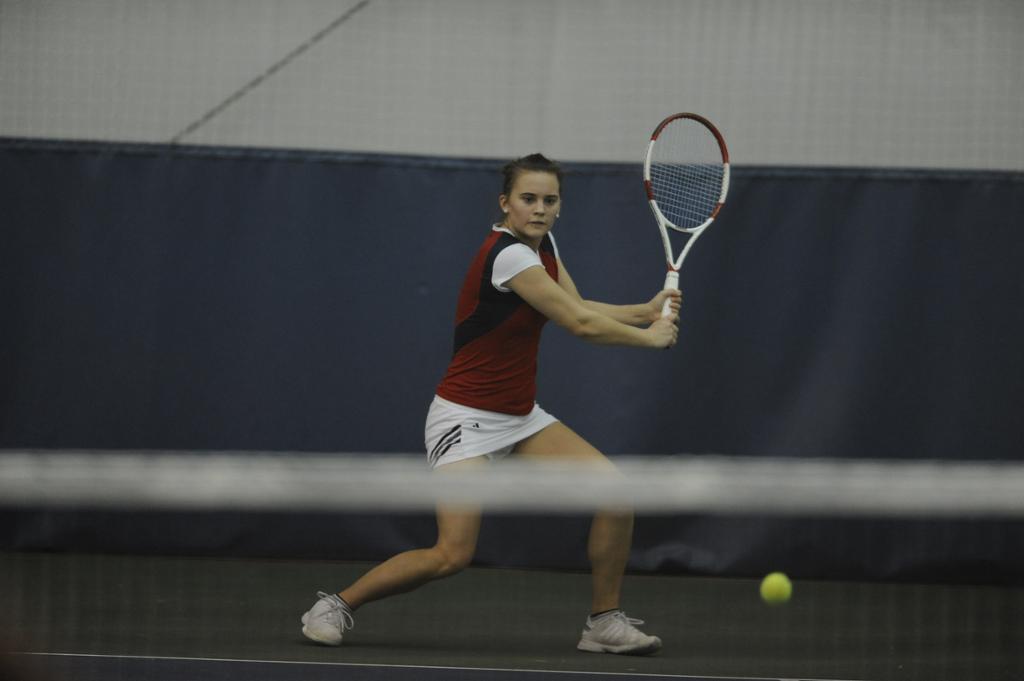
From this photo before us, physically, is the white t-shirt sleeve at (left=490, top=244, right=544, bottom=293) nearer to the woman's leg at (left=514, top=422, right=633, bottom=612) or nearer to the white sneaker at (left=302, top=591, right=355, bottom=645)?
the woman's leg at (left=514, top=422, right=633, bottom=612)

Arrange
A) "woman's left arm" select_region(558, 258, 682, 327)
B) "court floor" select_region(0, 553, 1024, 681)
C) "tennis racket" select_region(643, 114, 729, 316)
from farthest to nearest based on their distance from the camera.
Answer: "tennis racket" select_region(643, 114, 729, 316) → "woman's left arm" select_region(558, 258, 682, 327) → "court floor" select_region(0, 553, 1024, 681)

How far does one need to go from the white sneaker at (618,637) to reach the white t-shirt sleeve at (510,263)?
96 cm

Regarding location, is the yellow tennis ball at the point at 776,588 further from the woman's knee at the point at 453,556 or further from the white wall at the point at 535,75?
the white wall at the point at 535,75

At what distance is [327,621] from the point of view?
394 centimetres

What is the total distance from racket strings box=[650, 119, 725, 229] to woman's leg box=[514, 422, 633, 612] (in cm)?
89

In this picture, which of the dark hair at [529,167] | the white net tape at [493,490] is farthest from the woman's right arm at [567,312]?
the white net tape at [493,490]

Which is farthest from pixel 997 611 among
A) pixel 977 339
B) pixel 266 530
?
pixel 266 530

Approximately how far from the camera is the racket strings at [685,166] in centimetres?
441

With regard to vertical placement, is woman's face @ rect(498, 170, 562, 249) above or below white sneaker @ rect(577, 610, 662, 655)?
above

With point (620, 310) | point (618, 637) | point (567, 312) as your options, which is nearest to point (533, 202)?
point (567, 312)

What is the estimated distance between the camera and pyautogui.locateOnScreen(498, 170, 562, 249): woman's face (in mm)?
3832

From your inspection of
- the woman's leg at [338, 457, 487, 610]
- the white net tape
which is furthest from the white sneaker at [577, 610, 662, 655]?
the white net tape

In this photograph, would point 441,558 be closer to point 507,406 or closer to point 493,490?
point 507,406

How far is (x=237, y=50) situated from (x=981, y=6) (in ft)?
9.60
